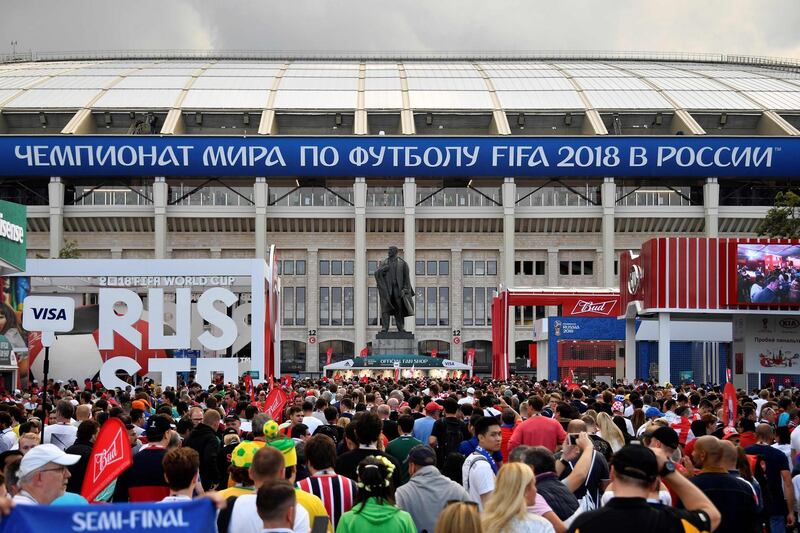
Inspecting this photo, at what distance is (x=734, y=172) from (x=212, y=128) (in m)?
33.5

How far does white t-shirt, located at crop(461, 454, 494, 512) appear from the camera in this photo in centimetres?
882

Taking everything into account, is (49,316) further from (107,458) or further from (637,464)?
(637,464)

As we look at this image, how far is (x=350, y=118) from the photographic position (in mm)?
79062

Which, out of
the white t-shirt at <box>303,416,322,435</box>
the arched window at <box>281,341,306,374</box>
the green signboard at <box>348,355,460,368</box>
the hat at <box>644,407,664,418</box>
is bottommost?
the arched window at <box>281,341,306,374</box>

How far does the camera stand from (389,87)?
84.2 metres

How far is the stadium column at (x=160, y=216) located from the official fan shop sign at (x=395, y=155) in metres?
1.79

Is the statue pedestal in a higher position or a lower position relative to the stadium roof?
lower

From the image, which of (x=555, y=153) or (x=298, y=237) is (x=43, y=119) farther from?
(x=555, y=153)

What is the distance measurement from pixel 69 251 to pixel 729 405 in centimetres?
6156

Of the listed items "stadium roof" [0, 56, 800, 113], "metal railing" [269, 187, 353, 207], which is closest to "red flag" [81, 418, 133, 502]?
"metal railing" [269, 187, 353, 207]

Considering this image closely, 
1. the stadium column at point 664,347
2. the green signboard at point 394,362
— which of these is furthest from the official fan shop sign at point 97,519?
the green signboard at point 394,362

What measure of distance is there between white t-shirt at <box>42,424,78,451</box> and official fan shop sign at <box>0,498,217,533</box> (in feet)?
26.0

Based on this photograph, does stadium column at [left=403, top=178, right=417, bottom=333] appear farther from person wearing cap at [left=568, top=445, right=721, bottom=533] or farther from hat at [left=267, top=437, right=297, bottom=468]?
person wearing cap at [left=568, top=445, right=721, bottom=533]

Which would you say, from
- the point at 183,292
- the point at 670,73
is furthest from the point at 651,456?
the point at 670,73
